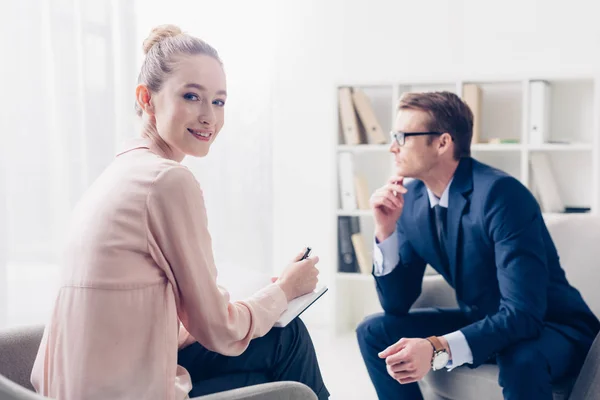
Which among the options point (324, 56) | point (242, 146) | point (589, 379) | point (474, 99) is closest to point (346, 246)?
point (242, 146)

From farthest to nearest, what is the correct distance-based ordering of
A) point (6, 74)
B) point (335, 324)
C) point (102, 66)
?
point (335, 324)
point (102, 66)
point (6, 74)

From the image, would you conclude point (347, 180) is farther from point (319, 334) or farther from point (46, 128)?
point (46, 128)

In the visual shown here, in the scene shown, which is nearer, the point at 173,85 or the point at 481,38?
the point at 173,85

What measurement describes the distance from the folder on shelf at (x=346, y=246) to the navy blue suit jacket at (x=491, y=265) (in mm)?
1546

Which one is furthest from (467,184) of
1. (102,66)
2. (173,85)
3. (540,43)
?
(540,43)

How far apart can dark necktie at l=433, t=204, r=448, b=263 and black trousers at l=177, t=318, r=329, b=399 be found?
0.75 m

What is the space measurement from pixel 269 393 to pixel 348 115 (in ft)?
8.98

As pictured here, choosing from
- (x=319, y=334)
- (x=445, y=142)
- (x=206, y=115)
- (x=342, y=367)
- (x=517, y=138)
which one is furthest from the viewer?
(x=319, y=334)

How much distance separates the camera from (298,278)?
1685 millimetres

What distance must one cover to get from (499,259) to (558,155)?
1.93 m

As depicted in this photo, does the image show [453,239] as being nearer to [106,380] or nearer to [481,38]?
[106,380]

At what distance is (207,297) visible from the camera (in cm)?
135

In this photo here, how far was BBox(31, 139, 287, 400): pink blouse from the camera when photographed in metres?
1.27

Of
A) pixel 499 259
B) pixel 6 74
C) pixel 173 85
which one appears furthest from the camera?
pixel 6 74
